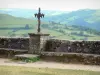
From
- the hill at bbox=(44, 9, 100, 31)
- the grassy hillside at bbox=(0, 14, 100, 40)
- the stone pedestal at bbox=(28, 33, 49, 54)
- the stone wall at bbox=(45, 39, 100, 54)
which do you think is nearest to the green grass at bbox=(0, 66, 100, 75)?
the stone pedestal at bbox=(28, 33, 49, 54)

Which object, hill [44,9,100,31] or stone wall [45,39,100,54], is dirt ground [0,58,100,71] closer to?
stone wall [45,39,100,54]

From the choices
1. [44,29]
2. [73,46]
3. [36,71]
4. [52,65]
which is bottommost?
[52,65]

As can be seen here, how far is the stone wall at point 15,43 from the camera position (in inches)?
776

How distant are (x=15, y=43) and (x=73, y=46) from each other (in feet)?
10.3

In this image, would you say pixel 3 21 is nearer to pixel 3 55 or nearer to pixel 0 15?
pixel 0 15

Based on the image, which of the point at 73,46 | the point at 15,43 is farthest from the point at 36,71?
the point at 15,43

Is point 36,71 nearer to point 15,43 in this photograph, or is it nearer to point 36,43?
point 36,43

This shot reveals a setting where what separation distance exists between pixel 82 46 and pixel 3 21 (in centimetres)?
1581

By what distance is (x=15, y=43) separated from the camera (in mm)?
19969

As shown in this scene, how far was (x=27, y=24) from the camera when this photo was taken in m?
32.4

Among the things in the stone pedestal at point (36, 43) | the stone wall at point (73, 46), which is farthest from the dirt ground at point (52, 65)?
the stone wall at point (73, 46)

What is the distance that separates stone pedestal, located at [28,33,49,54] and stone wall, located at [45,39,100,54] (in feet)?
1.57

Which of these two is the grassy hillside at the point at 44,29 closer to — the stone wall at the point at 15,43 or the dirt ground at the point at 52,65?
the stone wall at the point at 15,43

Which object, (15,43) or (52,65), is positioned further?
(15,43)
